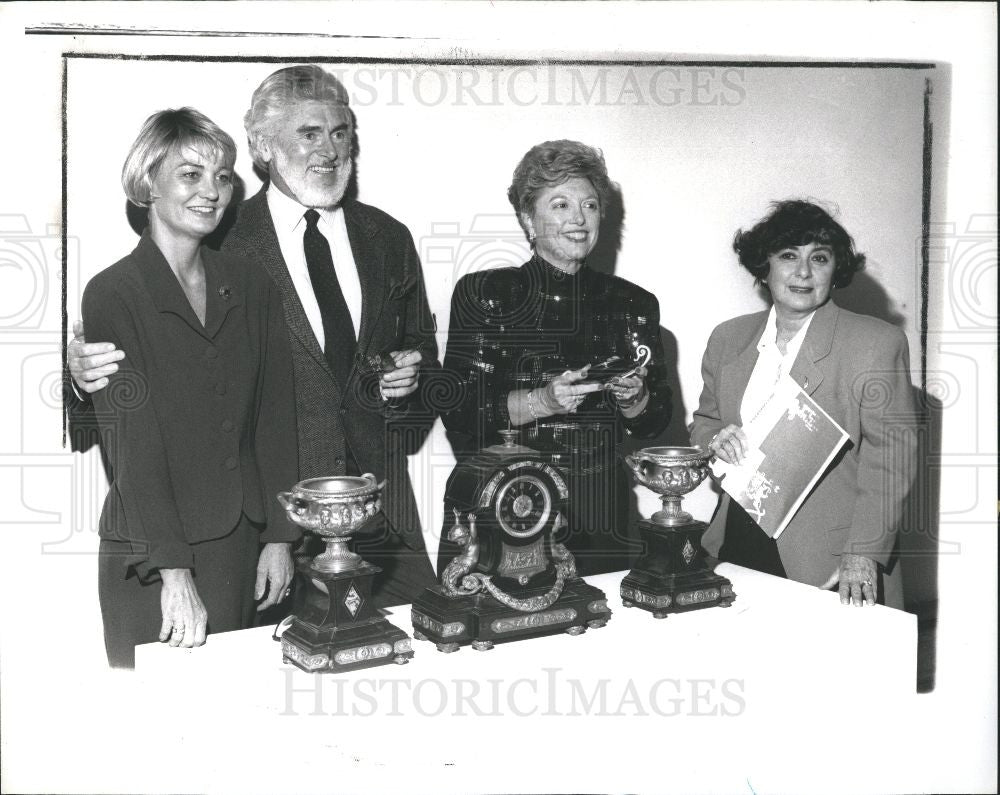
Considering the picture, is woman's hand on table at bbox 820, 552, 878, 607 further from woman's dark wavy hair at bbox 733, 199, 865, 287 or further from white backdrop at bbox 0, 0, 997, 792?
woman's dark wavy hair at bbox 733, 199, 865, 287

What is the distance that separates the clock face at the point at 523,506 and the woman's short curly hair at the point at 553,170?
1.19 m

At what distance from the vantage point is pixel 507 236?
12.4 ft

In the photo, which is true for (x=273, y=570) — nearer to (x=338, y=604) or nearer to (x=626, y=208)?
(x=338, y=604)

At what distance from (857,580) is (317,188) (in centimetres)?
→ 226

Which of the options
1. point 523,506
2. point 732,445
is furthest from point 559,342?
point 523,506

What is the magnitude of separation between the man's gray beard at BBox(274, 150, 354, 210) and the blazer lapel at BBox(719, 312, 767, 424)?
1571mm

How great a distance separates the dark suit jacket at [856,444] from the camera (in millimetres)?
3547

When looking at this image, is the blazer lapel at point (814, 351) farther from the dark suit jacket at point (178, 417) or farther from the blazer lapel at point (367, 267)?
the dark suit jacket at point (178, 417)

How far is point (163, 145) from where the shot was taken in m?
3.18

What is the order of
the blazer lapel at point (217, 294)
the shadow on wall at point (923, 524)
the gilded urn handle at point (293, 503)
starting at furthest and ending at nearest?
the shadow on wall at point (923, 524)
the blazer lapel at point (217, 294)
the gilded urn handle at point (293, 503)

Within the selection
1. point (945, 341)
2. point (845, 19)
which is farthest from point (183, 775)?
point (845, 19)

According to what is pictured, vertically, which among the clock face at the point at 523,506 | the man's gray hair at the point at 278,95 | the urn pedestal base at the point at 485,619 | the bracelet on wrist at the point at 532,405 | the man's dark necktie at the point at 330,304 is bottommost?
the urn pedestal base at the point at 485,619

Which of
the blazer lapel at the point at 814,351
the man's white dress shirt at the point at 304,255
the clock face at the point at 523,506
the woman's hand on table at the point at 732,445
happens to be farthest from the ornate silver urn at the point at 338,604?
the blazer lapel at the point at 814,351

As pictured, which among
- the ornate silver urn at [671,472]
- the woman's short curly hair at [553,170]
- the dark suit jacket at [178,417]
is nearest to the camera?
the dark suit jacket at [178,417]
